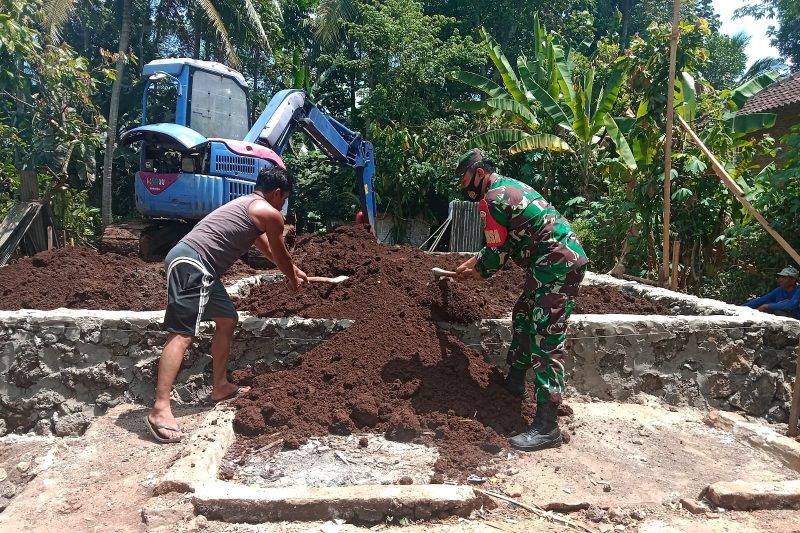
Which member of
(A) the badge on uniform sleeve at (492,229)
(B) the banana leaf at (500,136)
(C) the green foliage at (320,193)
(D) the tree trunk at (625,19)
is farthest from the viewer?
(D) the tree trunk at (625,19)

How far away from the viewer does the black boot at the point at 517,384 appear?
4020 mm

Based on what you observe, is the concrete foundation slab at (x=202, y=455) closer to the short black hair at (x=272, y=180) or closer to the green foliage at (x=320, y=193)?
the short black hair at (x=272, y=180)

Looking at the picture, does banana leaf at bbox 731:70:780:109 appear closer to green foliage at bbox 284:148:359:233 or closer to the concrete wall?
the concrete wall

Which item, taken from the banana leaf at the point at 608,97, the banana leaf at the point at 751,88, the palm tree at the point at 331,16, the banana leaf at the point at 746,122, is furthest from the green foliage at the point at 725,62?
the banana leaf at the point at 746,122

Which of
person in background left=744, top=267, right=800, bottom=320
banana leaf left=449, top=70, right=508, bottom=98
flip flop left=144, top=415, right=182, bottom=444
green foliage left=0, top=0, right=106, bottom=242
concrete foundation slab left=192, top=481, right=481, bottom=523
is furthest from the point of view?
banana leaf left=449, top=70, right=508, bottom=98

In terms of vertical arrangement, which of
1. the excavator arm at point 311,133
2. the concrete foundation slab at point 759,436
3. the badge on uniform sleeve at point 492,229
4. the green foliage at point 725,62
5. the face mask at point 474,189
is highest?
the green foliage at point 725,62

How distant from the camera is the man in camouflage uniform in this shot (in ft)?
11.8

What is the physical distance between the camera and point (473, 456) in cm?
332

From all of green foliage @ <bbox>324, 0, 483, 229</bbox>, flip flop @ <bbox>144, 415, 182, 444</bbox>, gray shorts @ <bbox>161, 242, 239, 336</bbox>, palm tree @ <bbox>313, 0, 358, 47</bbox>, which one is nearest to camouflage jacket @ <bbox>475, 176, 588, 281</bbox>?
gray shorts @ <bbox>161, 242, 239, 336</bbox>

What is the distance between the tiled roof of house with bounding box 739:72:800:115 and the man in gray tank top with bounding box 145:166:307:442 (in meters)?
13.2

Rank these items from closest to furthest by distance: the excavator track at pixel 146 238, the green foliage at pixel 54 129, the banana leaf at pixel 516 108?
the excavator track at pixel 146 238 < the green foliage at pixel 54 129 < the banana leaf at pixel 516 108

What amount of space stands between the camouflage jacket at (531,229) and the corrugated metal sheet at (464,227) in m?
9.52

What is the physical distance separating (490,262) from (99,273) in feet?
15.1

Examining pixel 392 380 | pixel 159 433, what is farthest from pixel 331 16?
pixel 159 433
